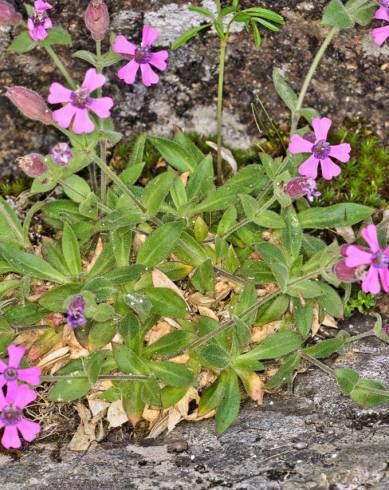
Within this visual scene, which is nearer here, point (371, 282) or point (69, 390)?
point (371, 282)

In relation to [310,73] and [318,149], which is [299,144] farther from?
[310,73]

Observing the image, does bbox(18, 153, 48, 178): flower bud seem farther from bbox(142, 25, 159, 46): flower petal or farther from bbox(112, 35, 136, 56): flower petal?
bbox(142, 25, 159, 46): flower petal

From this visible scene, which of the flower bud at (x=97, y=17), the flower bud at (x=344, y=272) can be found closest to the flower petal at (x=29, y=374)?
the flower bud at (x=344, y=272)

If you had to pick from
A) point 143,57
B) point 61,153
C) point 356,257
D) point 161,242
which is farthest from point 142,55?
point 356,257

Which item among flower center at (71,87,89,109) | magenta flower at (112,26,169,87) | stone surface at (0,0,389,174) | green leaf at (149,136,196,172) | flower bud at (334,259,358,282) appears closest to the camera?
flower bud at (334,259,358,282)

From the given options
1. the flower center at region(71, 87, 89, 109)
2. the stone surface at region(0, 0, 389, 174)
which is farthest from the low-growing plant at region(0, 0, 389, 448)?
the stone surface at region(0, 0, 389, 174)

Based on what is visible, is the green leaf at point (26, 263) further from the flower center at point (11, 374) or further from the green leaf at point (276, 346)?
the green leaf at point (276, 346)
